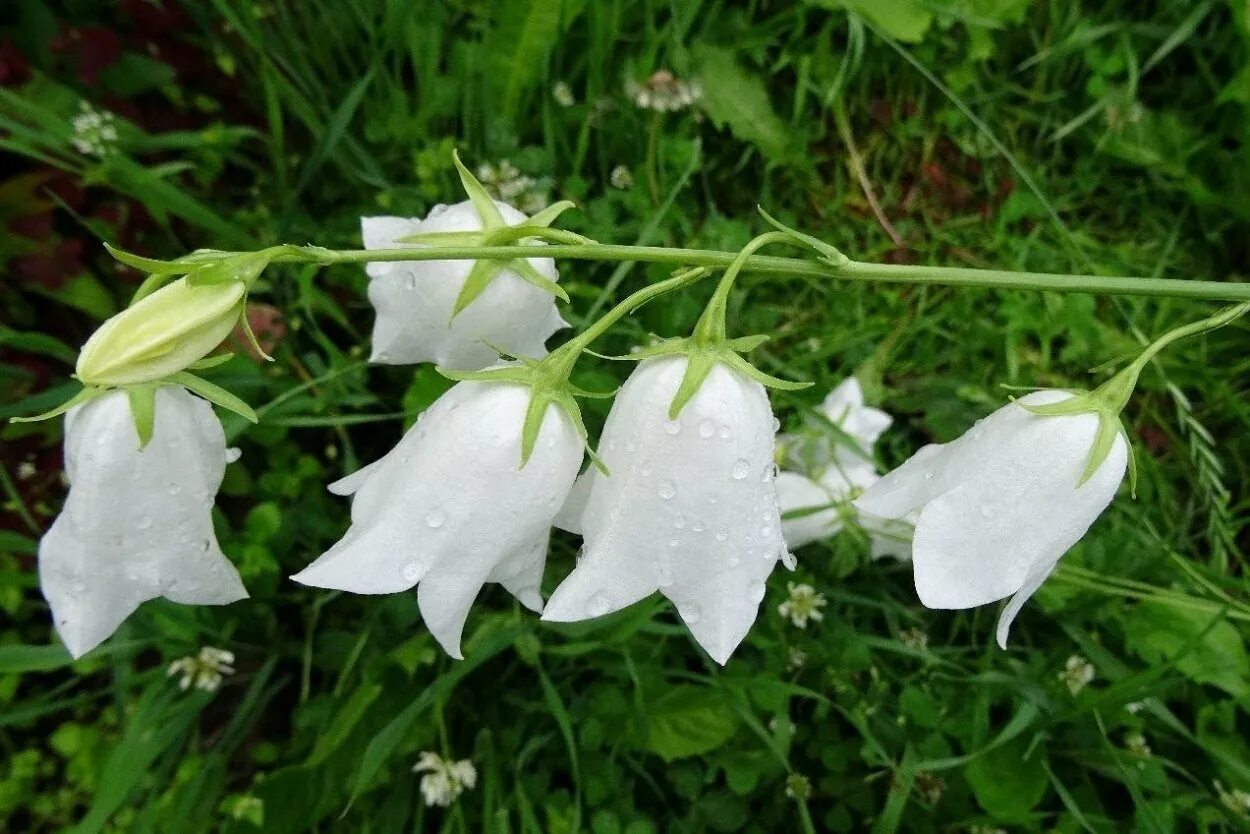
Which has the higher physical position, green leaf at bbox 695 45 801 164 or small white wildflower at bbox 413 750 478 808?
green leaf at bbox 695 45 801 164

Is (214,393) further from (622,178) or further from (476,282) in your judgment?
(622,178)

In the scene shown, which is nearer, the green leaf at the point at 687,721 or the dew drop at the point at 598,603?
the dew drop at the point at 598,603

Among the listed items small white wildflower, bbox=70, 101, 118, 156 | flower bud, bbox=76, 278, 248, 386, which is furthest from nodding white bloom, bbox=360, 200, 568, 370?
small white wildflower, bbox=70, 101, 118, 156

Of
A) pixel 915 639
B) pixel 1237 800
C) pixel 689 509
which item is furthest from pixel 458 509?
pixel 1237 800

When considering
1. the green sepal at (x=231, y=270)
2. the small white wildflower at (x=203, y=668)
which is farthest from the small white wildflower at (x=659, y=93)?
the small white wildflower at (x=203, y=668)

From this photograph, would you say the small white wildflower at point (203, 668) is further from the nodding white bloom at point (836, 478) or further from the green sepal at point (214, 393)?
the nodding white bloom at point (836, 478)

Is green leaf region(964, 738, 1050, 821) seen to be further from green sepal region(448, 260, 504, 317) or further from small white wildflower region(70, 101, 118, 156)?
small white wildflower region(70, 101, 118, 156)

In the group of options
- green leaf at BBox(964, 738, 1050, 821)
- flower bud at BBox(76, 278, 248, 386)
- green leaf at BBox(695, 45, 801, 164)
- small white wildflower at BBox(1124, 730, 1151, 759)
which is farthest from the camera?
green leaf at BBox(695, 45, 801, 164)
